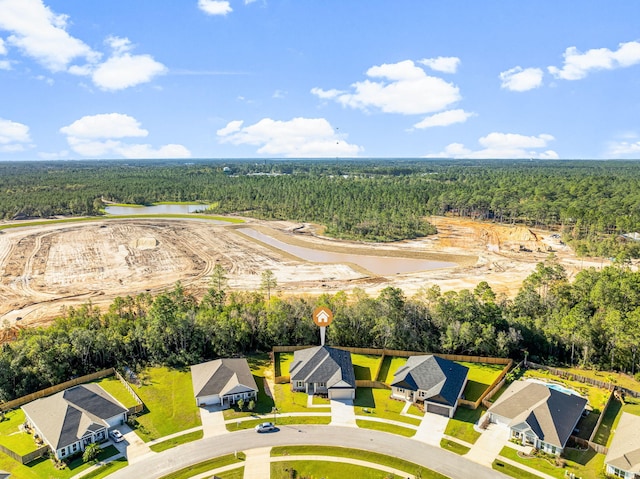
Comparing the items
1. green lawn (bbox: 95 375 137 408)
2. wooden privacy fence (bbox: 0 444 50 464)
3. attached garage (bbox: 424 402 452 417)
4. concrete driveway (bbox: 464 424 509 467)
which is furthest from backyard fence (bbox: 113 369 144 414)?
concrete driveway (bbox: 464 424 509 467)

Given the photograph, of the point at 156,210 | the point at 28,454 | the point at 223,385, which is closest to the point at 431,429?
the point at 223,385

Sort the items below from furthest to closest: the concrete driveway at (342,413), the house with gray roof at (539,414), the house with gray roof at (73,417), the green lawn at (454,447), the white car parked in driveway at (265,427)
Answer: the concrete driveway at (342,413) < the white car parked in driveway at (265,427) < the house with gray roof at (539,414) < the green lawn at (454,447) < the house with gray roof at (73,417)

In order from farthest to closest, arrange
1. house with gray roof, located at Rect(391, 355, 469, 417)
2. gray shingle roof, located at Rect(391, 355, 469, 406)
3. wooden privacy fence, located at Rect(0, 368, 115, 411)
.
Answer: gray shingle roof, located at Rect(391, 355, 469, 406) < wooden privacy fence, located at Rect(0, 368, 115, 411) < house with gray roof, located at Rect(391, 355, 469, 417)

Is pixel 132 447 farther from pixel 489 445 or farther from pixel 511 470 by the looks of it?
pixel 511 470

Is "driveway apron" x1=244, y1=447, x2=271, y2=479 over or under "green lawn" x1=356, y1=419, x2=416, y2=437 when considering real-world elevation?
under

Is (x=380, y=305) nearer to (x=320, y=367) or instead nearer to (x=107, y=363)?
(x=320, y=367)

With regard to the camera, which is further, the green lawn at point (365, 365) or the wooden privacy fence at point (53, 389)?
the green lawn at point (365, 365)

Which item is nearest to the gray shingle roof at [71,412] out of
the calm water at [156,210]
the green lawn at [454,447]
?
the green lawn at [454,447]

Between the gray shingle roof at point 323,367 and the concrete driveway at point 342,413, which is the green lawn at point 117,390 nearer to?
the gray shingle roof at point 323,367

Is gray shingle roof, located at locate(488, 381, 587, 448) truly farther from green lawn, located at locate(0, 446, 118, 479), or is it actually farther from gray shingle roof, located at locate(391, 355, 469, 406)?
green lawn, located at locate(0, 446, 118, 479)

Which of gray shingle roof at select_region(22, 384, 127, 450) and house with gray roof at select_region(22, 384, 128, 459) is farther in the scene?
gray shingle roof at select_region(22, 384, 127, 450)
